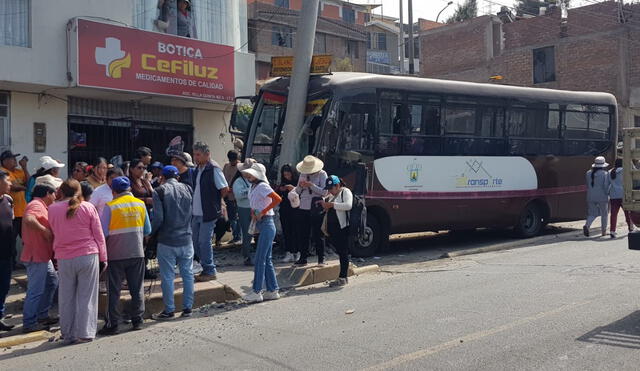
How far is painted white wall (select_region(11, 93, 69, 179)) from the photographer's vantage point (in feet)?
39.0

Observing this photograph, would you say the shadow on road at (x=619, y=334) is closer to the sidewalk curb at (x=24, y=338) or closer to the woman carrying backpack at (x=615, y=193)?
the sidewalk curb at (x=24, y=338)

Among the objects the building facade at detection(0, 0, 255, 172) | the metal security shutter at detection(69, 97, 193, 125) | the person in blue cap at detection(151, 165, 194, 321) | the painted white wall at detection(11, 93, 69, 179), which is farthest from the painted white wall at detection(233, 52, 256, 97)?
the person in blue cap at detection(151, 165, 194, 321)

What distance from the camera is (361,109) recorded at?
1192 cm

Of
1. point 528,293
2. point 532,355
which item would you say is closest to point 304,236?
point 528,293

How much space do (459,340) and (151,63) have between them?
909cm

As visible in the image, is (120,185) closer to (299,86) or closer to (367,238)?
(299,86)

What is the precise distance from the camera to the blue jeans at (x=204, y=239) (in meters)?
9.09

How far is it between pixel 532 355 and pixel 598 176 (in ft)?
32.5

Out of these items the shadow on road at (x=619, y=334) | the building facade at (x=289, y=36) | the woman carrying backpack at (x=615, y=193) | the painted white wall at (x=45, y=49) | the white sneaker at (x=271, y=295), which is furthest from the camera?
the building facade at (x=289, y=36)

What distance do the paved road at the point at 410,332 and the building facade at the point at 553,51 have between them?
1813 cm

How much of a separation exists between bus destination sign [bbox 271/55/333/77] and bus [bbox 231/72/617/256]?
15cm

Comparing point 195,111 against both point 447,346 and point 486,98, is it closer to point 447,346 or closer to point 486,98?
point 486,98

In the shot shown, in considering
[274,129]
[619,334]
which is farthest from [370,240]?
[619,334]

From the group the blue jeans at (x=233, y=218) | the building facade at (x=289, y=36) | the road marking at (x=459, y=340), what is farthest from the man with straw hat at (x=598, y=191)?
the building facade at (x=289, y=36)
